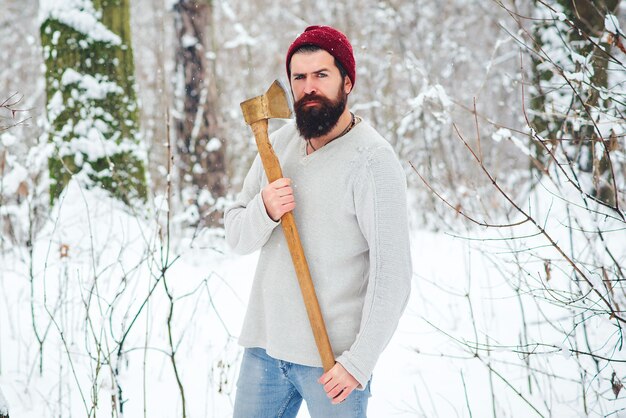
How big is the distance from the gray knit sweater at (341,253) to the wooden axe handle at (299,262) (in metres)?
0.05

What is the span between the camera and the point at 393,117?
8891 millimetres

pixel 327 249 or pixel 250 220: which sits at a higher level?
pixel 250 220

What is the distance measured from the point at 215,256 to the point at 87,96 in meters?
2.10

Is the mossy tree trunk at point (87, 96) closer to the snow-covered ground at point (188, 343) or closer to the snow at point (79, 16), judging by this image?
the snow at point (79, 16)

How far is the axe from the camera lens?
63.7 inches

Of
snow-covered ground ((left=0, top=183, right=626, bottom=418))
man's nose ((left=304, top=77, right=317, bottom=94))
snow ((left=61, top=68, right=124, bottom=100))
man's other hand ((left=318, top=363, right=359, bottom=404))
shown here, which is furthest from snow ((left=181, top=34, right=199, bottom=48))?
man's other hand ((left=318, top=363, right=359, bottom=404))

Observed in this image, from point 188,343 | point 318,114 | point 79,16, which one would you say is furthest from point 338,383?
point 79,16

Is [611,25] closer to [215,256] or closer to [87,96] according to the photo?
[87,96]

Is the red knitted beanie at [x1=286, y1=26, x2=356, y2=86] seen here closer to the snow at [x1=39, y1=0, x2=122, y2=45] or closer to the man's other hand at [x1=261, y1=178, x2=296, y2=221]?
the man's other hand at [x1=261, y1=178, x2=296, y2=221]

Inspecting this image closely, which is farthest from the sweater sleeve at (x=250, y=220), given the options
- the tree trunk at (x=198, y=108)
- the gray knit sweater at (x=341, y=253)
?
the tree trunk at (x=198, y=108)

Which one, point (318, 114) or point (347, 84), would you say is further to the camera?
point (347, 84)

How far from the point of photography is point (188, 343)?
3.45 m

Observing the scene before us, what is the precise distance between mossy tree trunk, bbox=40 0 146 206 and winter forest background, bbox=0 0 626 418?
2 centimetres

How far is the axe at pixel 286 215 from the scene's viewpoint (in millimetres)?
1617
